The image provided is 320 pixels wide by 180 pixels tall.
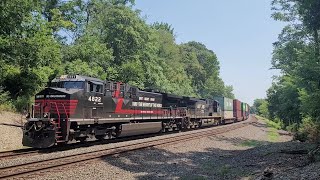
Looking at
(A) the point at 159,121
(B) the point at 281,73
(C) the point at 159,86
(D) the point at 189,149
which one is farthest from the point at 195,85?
Result: (D) the point at 189,149

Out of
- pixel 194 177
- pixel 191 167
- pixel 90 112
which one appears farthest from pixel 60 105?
pixel 194 177

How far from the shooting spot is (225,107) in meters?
43.9

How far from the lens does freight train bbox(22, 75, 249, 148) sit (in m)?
15.0

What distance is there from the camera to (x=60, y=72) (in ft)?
85.1

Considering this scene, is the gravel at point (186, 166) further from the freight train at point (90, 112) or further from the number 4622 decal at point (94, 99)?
the number 4622 decal at point (94, 99)

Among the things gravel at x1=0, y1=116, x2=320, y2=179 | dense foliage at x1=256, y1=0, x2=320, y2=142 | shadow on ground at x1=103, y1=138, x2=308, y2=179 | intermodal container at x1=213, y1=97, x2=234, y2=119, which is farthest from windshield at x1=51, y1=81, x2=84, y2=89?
intermodal container at x1=213, y1=97, x2=234, y2=119

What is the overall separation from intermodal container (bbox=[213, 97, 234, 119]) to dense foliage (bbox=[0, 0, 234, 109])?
349 inches

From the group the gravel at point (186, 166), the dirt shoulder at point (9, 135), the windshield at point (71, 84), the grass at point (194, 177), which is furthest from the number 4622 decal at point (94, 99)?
the grass at point (194, 177)

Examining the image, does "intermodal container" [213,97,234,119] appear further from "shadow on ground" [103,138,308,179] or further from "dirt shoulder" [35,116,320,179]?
"shadow on ground" [103,138,308,179]

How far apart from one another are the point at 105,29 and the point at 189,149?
90.5 ft

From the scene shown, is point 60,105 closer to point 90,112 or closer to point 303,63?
point 90,112

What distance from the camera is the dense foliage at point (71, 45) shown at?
21.1 meters

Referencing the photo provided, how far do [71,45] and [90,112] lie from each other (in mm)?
16929

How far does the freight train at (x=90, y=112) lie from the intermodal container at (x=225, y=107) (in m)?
16.1
